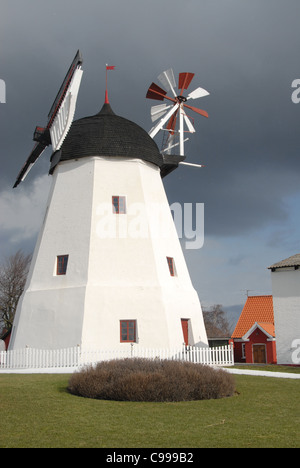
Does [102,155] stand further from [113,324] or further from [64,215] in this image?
[113,324]

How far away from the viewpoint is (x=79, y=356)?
18.6 m

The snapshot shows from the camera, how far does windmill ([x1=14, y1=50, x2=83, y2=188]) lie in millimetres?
20953

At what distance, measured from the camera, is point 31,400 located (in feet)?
33.5

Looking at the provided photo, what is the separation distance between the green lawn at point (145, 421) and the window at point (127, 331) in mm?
8255

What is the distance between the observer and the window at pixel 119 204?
22.0 m

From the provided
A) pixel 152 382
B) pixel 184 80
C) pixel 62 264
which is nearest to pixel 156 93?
pixel 184 80

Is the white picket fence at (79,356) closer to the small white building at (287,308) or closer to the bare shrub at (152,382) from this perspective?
the small white building at (287,308)

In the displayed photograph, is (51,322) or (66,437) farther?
(51,322)

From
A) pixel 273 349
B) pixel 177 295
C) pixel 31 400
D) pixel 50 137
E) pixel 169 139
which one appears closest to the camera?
pixel 31 400

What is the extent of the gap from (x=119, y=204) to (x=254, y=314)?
1638 cm

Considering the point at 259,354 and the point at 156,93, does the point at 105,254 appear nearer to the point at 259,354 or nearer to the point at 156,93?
the point at 156,93

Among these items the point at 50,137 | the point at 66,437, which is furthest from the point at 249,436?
the point at 50,137

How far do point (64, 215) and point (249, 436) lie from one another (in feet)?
54.0

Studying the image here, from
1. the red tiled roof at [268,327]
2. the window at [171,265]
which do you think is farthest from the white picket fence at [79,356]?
the red tiled roof at [268,327]
